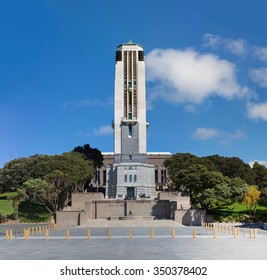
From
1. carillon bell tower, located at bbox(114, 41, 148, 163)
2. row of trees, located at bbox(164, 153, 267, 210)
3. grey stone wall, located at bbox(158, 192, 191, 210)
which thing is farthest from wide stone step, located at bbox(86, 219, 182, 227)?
carillon bell tower, located at bbox(114, 41, 148, 163)

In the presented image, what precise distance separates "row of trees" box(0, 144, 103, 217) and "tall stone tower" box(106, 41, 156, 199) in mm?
6545

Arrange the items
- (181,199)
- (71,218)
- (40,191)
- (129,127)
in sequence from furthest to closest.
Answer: (129,127), (181,199), (40,191), (71,218)

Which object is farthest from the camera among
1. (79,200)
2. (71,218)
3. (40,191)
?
(79,200)

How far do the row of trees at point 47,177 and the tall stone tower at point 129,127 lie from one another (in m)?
6.54

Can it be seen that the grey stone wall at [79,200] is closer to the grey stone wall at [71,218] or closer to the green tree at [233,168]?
the grey stone wall at [71,218]

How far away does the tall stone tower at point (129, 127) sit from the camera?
9650 cm

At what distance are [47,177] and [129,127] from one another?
84.8 ft

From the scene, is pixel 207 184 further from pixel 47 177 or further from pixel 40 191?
pixel 40 191

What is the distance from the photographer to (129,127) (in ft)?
321

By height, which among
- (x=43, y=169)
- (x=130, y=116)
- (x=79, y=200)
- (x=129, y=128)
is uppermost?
(x=130, y=116)

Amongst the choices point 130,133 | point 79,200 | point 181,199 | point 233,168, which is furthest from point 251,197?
point 233,168

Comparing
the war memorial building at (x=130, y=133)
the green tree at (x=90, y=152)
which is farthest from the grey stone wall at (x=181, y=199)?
the green tree at (x=90, y=152)
